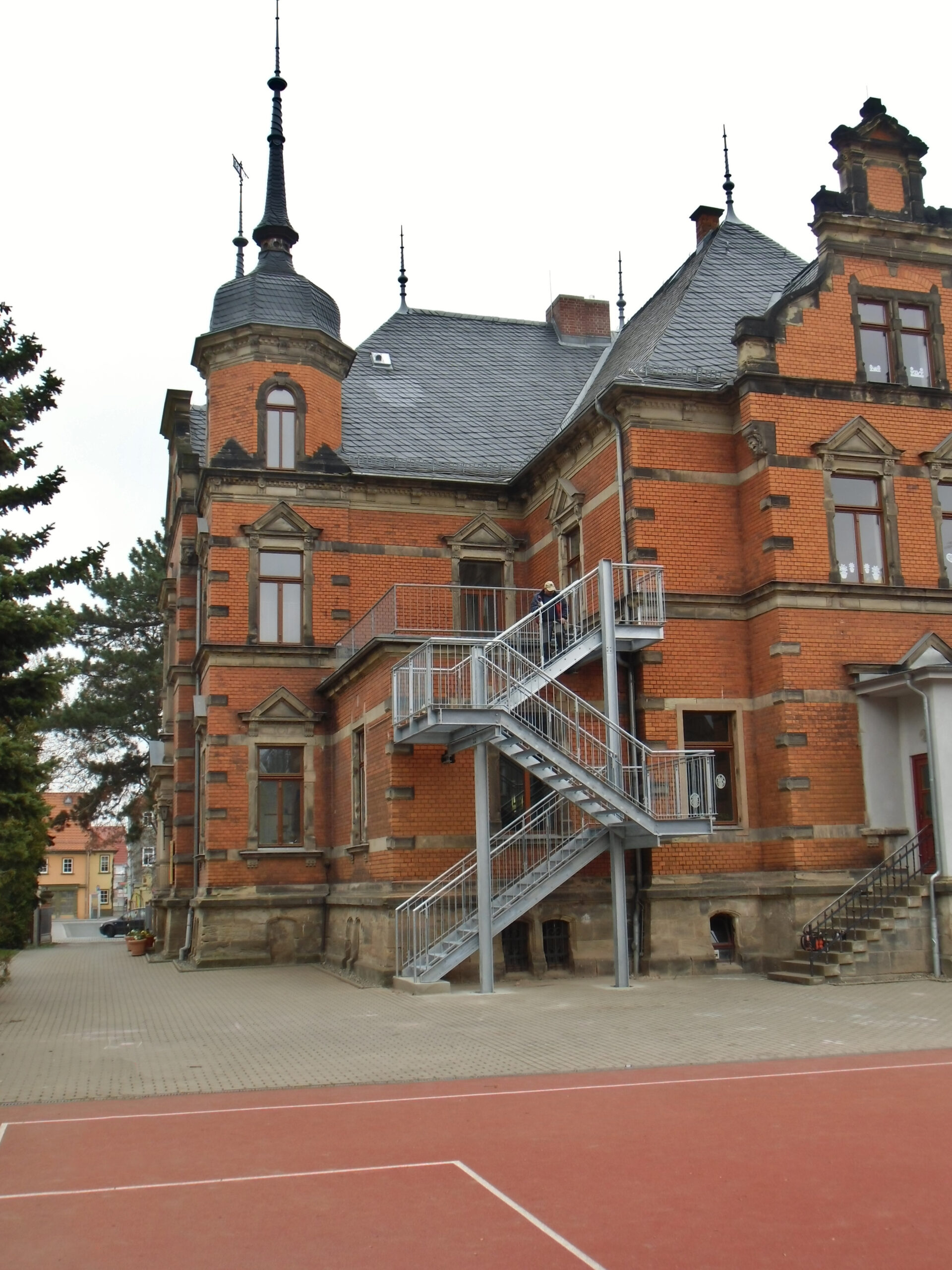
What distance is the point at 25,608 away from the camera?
52.8 feet

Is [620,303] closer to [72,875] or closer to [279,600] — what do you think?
[279,600]

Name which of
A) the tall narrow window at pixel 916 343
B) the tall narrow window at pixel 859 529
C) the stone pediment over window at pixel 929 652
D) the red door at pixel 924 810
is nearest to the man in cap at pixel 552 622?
the tall narrow window at pixel 859 529

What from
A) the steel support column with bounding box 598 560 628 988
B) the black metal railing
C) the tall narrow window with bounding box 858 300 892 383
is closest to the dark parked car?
the steel support column with bounding box 598 560 628 988

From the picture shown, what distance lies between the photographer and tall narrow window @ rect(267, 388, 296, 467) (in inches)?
977

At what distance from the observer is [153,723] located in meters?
46.2

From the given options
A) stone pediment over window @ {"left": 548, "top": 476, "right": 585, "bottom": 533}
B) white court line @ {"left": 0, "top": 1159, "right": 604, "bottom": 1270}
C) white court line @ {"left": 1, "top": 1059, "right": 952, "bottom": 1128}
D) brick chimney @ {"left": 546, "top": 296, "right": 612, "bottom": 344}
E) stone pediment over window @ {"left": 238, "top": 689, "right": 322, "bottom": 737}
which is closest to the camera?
white court line @ {"left": 0, "top": 1159, "right": 604, "bottom": 1270}

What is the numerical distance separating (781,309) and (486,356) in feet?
35.1

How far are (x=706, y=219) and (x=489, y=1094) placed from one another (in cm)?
2151

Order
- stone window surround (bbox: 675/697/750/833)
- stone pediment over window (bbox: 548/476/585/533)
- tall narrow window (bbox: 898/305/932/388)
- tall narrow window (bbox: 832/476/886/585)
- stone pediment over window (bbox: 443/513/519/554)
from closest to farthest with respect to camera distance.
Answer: stone window surround (bbox: 675/697/750/833) < tall narrow window (bbox: 832/476/886/585) < tall narrow window (bbox: 898/305/932/388) < stone pediment over window (bbox: 548/476/585/533) < stone pediment over window (bbox: 443/513/519/554)

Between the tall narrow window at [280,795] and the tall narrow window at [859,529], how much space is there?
11.0 meters

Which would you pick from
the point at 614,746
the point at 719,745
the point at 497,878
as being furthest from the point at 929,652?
the point at 497,878

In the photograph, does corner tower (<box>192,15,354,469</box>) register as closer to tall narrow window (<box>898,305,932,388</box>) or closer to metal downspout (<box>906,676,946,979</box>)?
tall narrow window (<box>898,305,932,388</box>)

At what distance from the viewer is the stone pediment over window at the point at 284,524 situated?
79.9ft

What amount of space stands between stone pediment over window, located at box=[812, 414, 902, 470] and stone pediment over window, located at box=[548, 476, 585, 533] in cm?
441
